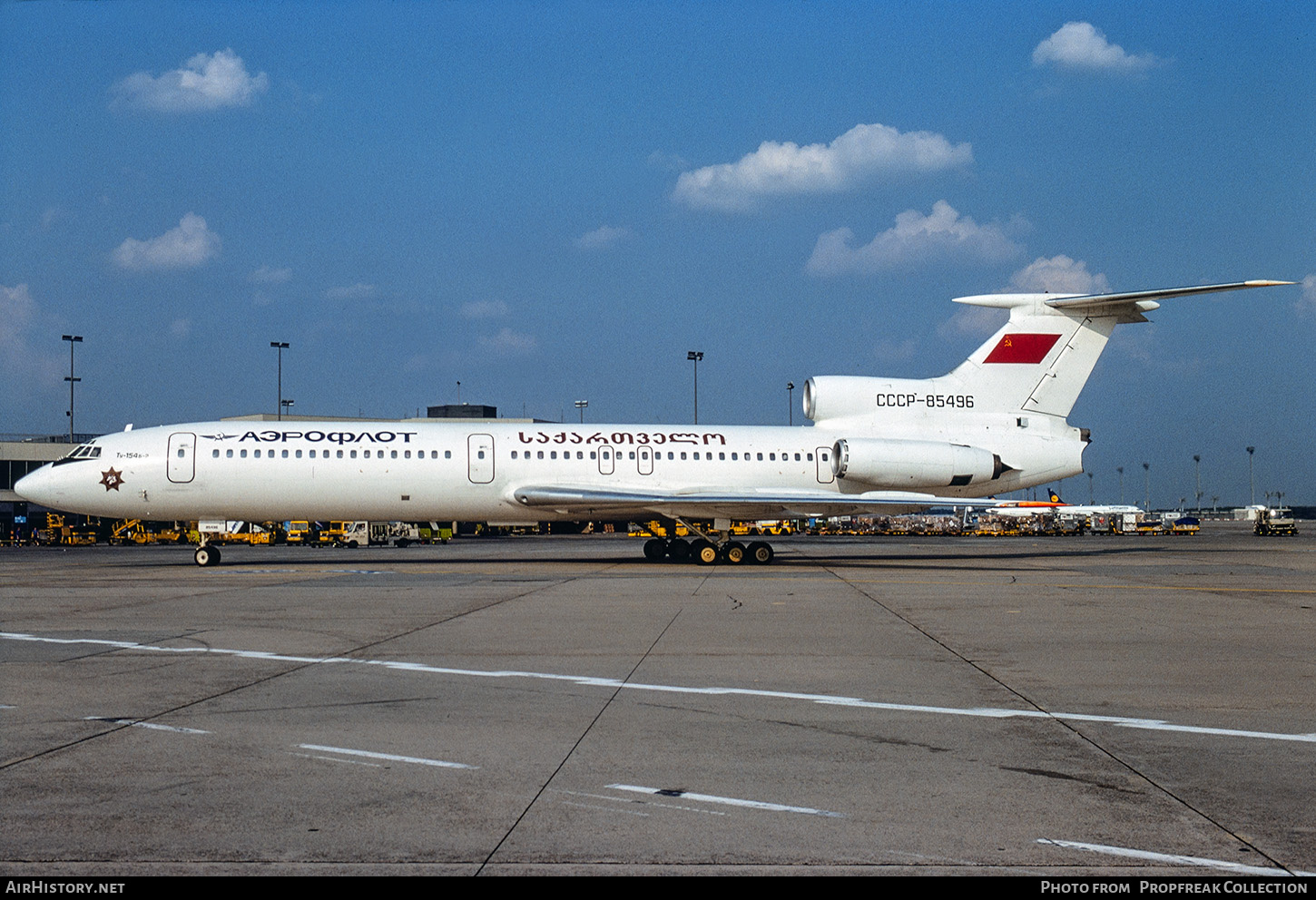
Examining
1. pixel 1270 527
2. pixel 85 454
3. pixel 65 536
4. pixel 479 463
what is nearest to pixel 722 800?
pixel 479 463

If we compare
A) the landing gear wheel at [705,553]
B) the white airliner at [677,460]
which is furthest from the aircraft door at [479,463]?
the landing gear wheel at [705,553]

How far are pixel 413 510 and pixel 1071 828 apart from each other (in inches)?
Result: 1049

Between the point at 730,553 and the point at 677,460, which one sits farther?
the point at 677,460

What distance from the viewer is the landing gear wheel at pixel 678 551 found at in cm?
3312

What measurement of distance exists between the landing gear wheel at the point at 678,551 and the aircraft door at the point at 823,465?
4.54m

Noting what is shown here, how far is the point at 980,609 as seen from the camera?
17.0 metres

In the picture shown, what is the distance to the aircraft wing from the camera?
2959 centimetres

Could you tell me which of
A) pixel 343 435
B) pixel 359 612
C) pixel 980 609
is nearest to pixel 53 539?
pixel 343 435

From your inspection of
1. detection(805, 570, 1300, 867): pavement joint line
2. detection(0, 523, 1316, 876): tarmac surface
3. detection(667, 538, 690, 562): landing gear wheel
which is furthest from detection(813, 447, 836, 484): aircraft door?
detection(805, 570, 1300, 867): pavement joint line

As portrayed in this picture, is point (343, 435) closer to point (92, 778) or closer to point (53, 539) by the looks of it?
point (92, 778)

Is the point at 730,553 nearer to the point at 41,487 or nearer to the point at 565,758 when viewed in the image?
the point at 41,487

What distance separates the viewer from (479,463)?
30.3 metres

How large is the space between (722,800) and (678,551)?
27.5 m

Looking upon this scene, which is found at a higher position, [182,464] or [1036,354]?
[1036,354]
